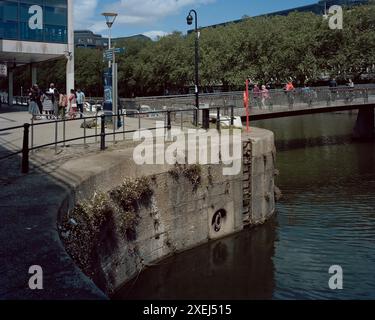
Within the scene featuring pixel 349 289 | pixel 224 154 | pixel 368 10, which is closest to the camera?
pixel 349 289

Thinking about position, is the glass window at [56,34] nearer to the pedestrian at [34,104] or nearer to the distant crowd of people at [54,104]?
the distant crowd of people at [54,104]

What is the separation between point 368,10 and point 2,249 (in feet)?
176

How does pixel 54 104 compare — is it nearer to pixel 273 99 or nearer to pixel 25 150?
pixel 273 99

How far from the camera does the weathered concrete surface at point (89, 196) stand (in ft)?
17.9

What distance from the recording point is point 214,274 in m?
13.0

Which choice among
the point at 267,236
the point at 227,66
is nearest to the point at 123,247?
the point at 267,236

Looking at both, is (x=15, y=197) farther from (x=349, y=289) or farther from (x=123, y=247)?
(x=349, y=289)

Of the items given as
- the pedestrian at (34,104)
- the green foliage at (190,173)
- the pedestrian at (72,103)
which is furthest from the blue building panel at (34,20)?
the green foliage at (190,173)

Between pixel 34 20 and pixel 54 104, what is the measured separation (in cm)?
736

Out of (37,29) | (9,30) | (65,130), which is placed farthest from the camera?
(37,29)

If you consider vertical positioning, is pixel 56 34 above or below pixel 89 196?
above

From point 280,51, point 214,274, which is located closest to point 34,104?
point 214,274

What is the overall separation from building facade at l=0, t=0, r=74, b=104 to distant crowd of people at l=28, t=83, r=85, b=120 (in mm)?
3649

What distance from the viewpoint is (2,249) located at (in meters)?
6.13
